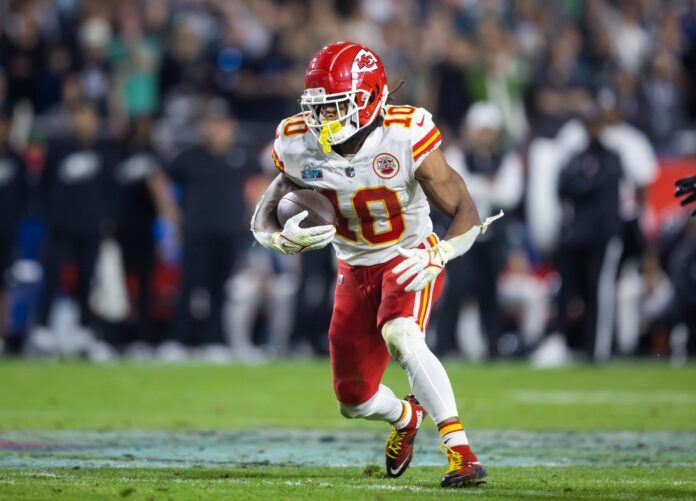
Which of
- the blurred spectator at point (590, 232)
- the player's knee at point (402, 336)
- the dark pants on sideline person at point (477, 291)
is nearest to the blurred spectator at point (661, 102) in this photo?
the blurred spectator at point (590, 232)

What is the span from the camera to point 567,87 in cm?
1398

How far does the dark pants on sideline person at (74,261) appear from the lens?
488 inches

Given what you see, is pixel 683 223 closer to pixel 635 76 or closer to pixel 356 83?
pixel 635 76

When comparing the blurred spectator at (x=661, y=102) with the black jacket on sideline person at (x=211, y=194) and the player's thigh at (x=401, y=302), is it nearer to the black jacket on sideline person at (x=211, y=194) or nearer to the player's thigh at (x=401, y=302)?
the black jacket on sideline person at (x=211, y=194)

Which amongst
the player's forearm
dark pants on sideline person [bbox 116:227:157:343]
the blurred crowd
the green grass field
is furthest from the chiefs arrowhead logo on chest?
dark pants on sideline person [bbox 116:227:157:343]

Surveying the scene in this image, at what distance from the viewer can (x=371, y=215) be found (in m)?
5.84

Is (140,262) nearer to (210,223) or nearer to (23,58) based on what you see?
(210,223)

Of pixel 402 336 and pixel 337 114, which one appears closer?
pixel 402 336

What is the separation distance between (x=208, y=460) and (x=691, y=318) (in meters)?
6.99

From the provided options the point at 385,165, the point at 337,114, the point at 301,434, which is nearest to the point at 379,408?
the point at 385,165

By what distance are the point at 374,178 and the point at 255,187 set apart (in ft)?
23.4

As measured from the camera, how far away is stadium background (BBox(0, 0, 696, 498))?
418 inches

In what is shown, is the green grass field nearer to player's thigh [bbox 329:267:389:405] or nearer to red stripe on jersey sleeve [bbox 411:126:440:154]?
player's thigh [bbox 329:267:389:405]

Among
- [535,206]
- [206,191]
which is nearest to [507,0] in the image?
[535,206]
